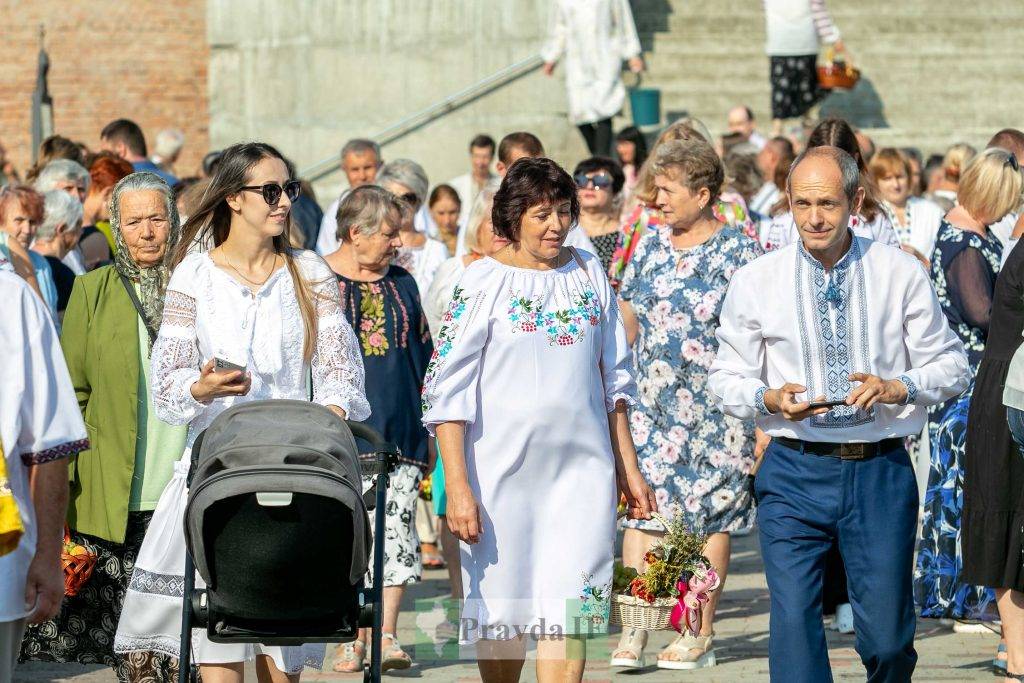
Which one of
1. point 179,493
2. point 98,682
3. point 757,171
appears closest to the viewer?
point 179,493

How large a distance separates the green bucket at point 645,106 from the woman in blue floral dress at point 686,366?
33.0 ft

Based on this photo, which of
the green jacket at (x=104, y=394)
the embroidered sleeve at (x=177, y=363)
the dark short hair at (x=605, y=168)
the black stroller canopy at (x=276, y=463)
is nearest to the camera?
the black stroller canopy at (x=276, y=463)

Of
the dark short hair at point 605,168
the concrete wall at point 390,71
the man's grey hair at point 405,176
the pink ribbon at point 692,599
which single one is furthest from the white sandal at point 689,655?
the concrete wall at point 390,71

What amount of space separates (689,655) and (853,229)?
2.08m

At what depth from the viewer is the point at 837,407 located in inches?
238

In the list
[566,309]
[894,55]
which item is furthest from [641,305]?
[894,55]

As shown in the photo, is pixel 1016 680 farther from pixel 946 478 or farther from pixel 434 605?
pixel 434 605

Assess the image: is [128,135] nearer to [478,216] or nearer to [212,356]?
[478,216]

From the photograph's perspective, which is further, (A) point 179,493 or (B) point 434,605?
(B) point 434,605

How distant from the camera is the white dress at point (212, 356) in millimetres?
6008

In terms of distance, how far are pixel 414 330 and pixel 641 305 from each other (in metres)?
1.06

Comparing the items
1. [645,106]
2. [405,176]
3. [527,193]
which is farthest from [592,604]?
[645,106]

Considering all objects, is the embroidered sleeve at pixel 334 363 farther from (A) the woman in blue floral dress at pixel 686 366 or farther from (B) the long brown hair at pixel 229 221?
(A) the woman in blue floral dress at pixel 686 366

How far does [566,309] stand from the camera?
615 cm
